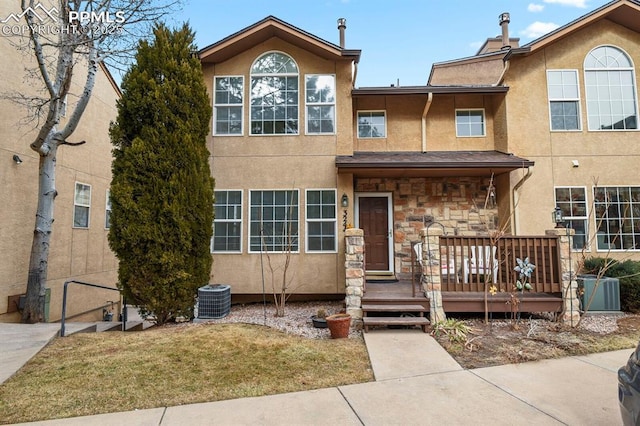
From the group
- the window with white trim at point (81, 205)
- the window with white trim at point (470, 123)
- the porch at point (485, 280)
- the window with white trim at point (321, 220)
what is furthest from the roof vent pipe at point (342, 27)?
the window with white trim at point (81, 205)

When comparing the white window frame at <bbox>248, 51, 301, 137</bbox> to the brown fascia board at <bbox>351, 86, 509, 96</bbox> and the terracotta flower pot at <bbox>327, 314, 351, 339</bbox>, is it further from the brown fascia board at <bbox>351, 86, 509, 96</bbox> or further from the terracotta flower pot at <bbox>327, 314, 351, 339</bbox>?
the terracotta flower pot at <bbox>327, 314, 351, 339</bbox>

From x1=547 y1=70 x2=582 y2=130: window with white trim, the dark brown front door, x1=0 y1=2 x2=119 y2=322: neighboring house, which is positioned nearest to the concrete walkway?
x1=0 y1=2 x2=119 y2=322: neighboring house

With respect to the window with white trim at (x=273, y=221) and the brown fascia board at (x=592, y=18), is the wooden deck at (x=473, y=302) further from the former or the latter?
the brown fascia board at (x=592, y=18)

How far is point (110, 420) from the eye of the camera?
3.12 m

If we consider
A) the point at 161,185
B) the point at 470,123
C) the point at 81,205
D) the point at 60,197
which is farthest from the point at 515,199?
the point at 81,205

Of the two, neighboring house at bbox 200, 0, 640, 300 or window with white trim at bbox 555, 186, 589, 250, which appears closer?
neighboring house at bbox 200, 0, 640, 300

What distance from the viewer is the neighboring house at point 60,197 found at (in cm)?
707

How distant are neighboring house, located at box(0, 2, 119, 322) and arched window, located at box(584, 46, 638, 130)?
1356 cm

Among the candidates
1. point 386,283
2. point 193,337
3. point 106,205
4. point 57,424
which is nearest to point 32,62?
point 106,205

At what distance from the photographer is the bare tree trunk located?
6895mm

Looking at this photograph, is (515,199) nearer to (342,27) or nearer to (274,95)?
(274,95)

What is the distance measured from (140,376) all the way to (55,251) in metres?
6.53

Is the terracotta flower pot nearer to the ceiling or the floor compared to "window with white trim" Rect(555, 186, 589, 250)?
nearer to the floor

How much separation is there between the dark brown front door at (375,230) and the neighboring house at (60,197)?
773 centimetres
